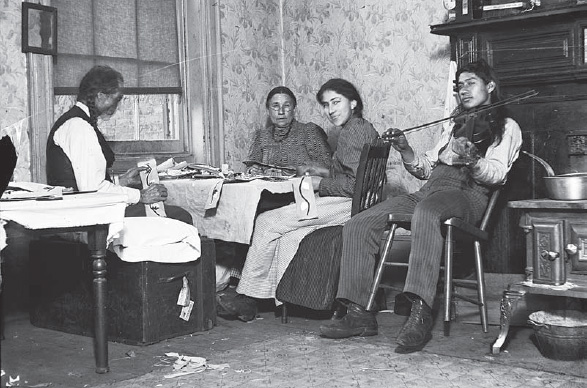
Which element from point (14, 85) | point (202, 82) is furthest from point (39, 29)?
point (202, 82)

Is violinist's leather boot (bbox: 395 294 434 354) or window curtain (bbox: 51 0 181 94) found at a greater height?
window curtain (bbox: 51 0 181 94)

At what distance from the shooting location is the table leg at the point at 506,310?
3341 mm

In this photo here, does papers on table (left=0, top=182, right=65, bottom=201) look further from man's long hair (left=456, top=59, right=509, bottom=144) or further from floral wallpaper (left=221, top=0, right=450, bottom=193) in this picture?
floral wallpaper (left=221, top=0, right=450, bottom=193)

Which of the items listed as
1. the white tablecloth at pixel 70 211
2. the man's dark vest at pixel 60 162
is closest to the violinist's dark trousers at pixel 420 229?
the white tablecloth at pixel 70 211

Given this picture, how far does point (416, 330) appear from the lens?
3438mm

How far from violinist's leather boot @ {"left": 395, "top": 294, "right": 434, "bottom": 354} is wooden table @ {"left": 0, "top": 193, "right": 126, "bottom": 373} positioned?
128cm

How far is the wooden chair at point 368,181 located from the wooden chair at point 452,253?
233mm

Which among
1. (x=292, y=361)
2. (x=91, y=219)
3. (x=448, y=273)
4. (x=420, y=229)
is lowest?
(x=292, y=361)

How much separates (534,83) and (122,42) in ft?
8.58

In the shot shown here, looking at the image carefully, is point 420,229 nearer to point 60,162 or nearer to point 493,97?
point 493,97

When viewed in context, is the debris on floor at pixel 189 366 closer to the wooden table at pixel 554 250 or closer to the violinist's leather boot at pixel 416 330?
the violinist's leather boot at pixel 416 330

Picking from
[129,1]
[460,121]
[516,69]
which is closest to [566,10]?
[516,69]

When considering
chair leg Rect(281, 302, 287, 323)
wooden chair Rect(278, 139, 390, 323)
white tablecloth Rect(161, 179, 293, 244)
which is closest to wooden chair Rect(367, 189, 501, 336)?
wooden chair Rect(278, 139, 390, 323)

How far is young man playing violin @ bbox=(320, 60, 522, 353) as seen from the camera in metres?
3.51
